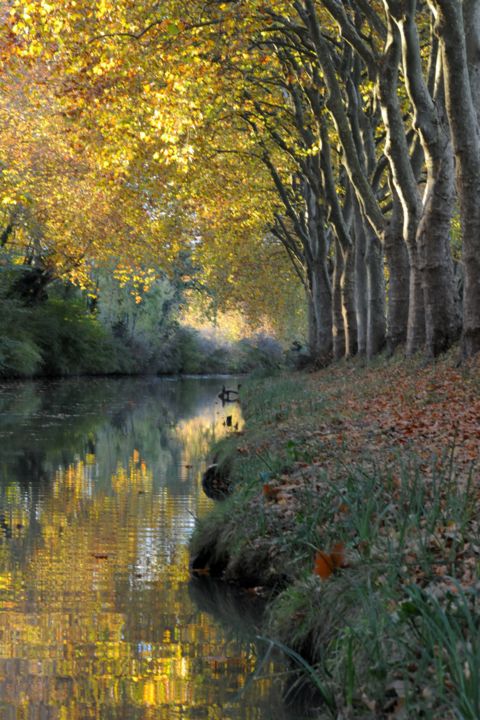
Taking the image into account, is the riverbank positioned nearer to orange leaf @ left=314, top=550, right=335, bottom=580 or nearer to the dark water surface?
orange leaf @ left=314, top=550, right=335, bottom=580

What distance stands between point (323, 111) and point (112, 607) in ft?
62.3

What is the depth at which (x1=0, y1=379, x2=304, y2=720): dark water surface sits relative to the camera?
556 centimetres

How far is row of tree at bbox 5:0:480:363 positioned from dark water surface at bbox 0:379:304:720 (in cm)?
571

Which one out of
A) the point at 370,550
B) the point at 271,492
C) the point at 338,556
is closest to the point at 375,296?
the point at 271,492

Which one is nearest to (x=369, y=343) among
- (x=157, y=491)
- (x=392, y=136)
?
(x=392, y=136)

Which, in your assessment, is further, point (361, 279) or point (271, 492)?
point (361, 279)

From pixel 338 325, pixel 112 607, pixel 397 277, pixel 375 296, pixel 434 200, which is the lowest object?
pixel 112 607

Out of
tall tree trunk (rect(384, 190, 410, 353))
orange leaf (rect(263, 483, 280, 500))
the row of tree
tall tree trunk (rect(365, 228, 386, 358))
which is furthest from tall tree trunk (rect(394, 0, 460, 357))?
orange leaf (rect(263, 483, 280, 500))

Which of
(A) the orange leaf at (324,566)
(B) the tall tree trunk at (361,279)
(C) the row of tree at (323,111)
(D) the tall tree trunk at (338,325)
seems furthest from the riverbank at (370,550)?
(D) the tall tree trunk at (338,325)

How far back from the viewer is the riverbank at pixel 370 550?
4367mm

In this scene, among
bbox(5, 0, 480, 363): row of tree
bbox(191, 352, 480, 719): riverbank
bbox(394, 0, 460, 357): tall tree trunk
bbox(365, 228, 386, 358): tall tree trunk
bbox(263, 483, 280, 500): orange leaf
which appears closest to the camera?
bbox(191, 352, 480, 719): riverbank

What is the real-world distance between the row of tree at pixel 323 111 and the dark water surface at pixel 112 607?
5.71 m

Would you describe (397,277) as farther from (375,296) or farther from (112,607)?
(112,607)

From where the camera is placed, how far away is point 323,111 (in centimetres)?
2458
